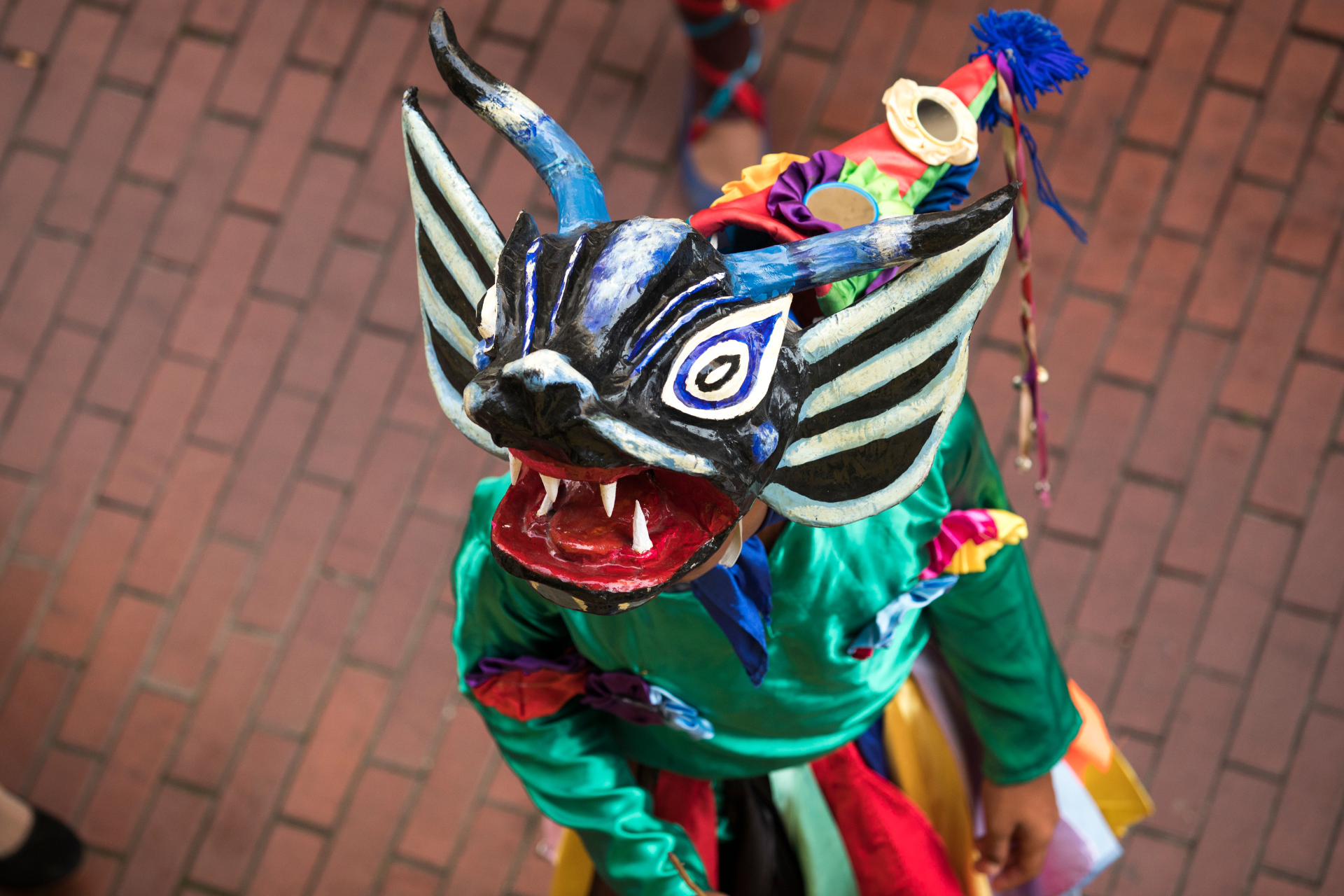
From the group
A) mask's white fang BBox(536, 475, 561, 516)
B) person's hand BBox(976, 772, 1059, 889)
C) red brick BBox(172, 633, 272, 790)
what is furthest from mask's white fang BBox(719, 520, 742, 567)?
red brick BBox(172, 633, 272, 790)

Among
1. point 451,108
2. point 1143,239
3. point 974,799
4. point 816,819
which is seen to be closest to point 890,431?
point 816,819

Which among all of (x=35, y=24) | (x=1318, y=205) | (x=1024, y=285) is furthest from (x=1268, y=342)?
(x=35, y=24)

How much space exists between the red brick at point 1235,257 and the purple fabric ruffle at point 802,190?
6.70 feet

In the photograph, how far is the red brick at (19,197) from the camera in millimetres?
3342

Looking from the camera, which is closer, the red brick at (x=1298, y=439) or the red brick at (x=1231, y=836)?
the red brick at (x=1231, y=836)

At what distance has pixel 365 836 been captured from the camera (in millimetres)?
2809

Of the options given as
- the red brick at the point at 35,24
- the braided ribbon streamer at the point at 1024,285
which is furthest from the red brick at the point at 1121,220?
the red brick at the point at 35,24

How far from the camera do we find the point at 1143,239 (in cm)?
308

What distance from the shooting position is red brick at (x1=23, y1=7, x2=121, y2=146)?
3436 millimetres

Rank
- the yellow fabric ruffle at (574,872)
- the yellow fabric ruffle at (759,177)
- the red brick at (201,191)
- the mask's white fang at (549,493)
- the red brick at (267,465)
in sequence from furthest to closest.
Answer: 1. the red brick at (201,191)
2. the red brick at (267,465)
3. the yellow fabric ruffle at (574,872)
4. the yellow fabric ruffle at (759,177)
5. the mask's white fang at (549,493)

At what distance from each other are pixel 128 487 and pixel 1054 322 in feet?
8.12

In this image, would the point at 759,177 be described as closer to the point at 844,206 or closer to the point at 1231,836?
the point at 844,206

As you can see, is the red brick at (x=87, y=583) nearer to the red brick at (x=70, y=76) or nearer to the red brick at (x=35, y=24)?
the red brick at (x=70, y=76)

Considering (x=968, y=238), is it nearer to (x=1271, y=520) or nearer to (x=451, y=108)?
(x=1271, y=520)
